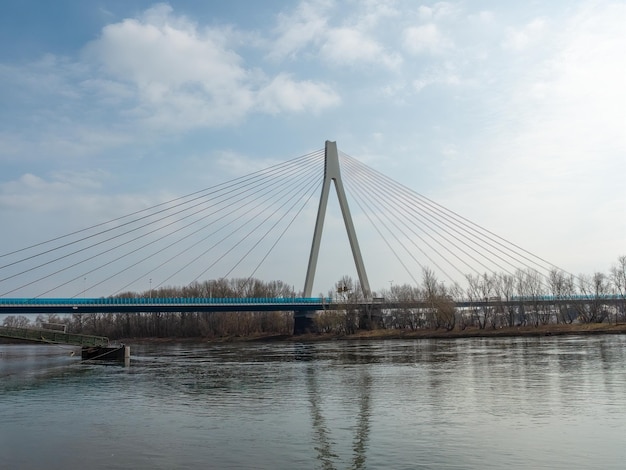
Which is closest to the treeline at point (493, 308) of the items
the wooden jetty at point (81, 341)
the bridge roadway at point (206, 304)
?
the bridge roadway at point (206, 304)

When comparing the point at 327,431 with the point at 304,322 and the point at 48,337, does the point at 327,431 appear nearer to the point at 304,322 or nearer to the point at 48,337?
the point at 48,337

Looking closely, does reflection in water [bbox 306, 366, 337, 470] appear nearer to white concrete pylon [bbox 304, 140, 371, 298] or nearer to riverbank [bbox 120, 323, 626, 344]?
white concrete pylon [bbox 304, 140, 371, 298]

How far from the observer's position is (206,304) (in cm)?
8425

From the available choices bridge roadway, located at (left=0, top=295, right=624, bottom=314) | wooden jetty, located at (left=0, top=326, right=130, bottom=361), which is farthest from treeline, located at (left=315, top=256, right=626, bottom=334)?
wooden jetty, located at (left=0, top=326, right=130, bottom=361)

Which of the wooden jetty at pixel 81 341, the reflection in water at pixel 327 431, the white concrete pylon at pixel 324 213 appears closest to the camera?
the reflection in water at pixel 327 431

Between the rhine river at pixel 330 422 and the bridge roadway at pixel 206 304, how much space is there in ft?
178

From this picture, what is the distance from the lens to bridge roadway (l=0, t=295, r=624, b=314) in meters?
77.1

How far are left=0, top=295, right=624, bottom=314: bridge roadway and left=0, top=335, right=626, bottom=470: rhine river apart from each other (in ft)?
178

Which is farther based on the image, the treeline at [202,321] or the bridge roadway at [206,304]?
the treeline at [202,321]

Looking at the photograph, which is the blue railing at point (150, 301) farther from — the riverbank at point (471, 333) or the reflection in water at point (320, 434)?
the reflection in water at point (320, 434)

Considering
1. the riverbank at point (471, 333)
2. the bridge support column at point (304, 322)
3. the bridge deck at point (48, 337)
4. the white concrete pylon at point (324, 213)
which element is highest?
the white concrete pylon at point (324, 213)

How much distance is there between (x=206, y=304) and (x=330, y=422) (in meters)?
71.6

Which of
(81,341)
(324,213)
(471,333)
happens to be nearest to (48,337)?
(81,341)

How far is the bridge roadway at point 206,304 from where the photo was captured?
77050 mm
